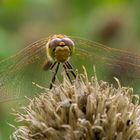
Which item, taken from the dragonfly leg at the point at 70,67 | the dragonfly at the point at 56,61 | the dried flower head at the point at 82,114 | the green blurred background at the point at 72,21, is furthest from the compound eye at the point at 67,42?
the green blurred background at the point at 72,21

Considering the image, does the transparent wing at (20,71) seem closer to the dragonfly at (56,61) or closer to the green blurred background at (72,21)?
the dragonfly at (56,61)

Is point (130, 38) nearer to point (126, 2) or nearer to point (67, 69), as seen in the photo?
point (126, 2)

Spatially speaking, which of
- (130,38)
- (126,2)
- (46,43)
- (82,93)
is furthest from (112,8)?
(82,93)

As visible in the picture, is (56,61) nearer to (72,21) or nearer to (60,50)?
(60,50)

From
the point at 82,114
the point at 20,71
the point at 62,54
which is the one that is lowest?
the point at 82,114

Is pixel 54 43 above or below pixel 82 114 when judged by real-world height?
above

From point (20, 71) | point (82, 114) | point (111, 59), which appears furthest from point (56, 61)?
point (82, 114)

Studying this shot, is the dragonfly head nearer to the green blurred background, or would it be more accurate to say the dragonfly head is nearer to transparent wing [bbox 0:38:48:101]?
transparent wing [bbox 0:38:48:101]

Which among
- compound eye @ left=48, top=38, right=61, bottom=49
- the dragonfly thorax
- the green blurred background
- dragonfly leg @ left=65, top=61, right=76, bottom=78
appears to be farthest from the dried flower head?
the green blurred background
